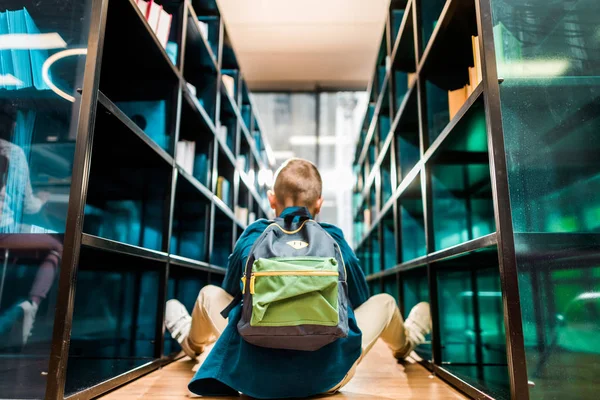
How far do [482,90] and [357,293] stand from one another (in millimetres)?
753

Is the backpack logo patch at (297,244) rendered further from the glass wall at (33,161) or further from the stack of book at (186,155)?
the stack of book at (186,155)

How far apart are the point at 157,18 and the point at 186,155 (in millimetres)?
809

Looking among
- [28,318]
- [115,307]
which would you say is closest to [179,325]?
[115,307]

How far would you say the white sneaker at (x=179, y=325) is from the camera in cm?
196

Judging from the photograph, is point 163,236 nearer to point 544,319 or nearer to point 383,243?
point 544,319

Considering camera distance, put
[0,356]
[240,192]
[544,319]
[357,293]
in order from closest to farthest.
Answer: [544,319] < [0,356] < [357,293] < [240,192]

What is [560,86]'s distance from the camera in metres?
1.24

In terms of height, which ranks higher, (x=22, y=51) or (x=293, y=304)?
(x=22, y=51)

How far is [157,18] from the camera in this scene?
6.83 ft

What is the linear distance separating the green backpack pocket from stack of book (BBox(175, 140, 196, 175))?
1497 mm

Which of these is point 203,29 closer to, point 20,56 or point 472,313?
point 20,56

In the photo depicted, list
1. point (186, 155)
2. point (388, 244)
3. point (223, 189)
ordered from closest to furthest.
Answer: point (186, 155) < point (388, 244) < point (223, 189)

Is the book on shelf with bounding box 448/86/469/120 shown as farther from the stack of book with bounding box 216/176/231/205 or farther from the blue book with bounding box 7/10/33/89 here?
the stack of book with bounding box 216/176/231/205

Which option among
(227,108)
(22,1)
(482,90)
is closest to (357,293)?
(482,90)
